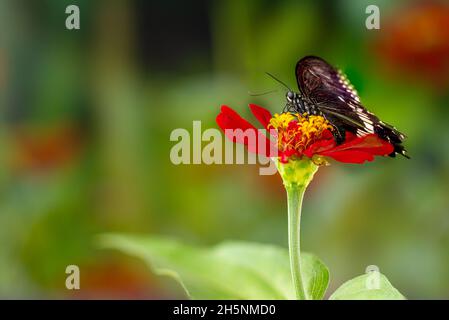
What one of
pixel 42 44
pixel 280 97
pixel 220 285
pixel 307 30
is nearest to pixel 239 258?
pixel 220 285

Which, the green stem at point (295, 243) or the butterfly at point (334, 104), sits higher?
the butterfly at point (334, 104)

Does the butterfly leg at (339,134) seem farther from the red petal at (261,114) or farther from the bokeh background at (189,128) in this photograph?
the bokeh background at (189,128)

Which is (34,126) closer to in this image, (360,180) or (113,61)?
(113,61)

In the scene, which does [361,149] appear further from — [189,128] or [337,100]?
[189,128]

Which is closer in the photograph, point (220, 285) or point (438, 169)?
point (220, 285)

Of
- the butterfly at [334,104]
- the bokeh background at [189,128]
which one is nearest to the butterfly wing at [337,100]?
the butterfly at [334,104]

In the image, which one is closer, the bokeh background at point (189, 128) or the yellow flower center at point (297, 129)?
the yellow flower center at point (297, 129)

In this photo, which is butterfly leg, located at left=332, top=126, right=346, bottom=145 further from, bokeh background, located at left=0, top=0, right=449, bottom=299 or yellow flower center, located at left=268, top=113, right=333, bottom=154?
bokeh background, located at left=0, top=0, right=449, bottom=299

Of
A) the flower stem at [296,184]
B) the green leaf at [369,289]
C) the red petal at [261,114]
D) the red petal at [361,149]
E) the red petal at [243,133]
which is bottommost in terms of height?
the green leaf at [369,289]
